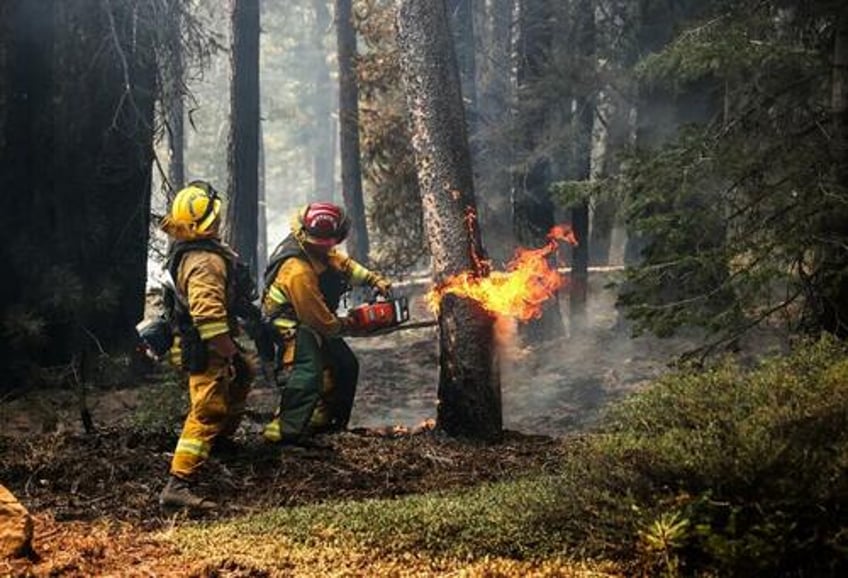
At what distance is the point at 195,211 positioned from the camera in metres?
6.79

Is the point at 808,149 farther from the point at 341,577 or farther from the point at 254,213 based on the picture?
the point at 254,213

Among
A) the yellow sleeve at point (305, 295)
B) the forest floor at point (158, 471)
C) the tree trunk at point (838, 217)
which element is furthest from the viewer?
the yellow sleeve at point (305, 295)

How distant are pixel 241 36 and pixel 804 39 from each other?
12960mm

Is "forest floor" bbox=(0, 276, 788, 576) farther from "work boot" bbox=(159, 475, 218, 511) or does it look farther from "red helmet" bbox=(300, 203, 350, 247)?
"red helmet" bbox=(300, 203, 350, 247)

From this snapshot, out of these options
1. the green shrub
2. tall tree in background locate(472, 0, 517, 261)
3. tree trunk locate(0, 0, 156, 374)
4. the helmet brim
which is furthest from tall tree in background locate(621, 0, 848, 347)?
tall tree in background locate(472, 0, 517, 261)

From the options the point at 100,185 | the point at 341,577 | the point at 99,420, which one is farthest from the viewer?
the point at 100,185

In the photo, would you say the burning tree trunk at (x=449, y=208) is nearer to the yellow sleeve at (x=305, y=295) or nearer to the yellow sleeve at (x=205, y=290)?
the yellow sleeve at (x=305, y=295)

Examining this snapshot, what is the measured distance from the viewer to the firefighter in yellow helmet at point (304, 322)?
7.91 meters

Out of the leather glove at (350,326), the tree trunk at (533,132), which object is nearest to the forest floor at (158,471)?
the leather glove at (350,326)

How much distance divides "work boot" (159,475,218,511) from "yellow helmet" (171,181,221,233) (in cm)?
208

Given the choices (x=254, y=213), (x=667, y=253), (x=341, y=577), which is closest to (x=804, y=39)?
(x=667, y=253)

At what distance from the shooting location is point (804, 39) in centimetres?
796

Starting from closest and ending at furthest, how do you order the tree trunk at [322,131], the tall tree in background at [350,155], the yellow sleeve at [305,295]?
the yellow sleeve at [305,295] < the tall tree in background at [350,155] < the tree trunk at [322,131]

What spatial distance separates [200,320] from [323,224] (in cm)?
204
